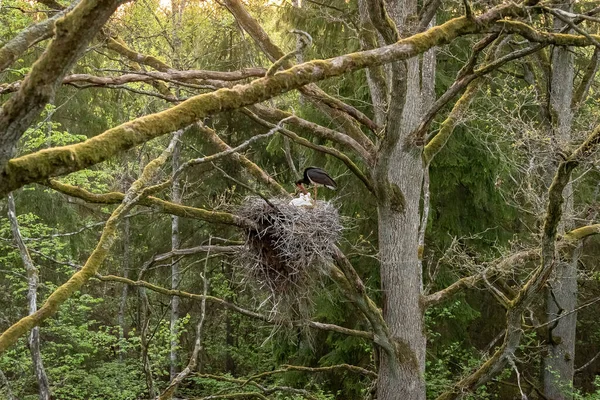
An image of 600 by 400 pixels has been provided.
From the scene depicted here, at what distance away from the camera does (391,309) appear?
22.3 feet

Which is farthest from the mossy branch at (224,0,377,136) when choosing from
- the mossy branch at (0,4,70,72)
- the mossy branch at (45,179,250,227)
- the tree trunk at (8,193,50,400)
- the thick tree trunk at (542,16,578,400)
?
the thick tree trunk at (542,16,578,400)

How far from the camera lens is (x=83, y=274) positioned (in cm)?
368

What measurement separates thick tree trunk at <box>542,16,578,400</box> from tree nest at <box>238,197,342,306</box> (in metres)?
5.89

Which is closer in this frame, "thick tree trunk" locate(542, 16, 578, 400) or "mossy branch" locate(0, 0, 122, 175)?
Result: "mossy branch" locate(0, 0, 122, 175)

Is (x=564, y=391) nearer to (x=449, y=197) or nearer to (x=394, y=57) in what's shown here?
(x=449, y=197)

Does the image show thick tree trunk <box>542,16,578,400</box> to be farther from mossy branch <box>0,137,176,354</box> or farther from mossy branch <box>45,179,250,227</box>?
mossy branch <box>0,137,176,354</box>

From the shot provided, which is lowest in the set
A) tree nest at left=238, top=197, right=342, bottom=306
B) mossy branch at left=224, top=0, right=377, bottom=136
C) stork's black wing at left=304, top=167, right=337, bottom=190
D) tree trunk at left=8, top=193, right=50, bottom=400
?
tree trunk at left=8, top=193, right=50, bottom=400

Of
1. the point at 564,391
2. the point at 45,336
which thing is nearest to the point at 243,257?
the point at 564,391

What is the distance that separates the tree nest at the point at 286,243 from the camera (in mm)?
5484

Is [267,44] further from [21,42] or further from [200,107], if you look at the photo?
[21,42]

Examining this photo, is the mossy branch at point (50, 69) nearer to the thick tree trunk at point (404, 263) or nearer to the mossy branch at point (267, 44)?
the mossy branch at point (267, 44)

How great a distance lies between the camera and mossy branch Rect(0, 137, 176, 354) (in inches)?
126

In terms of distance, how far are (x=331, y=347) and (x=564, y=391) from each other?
13.9 ft

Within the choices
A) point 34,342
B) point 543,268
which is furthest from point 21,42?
point 543,268
